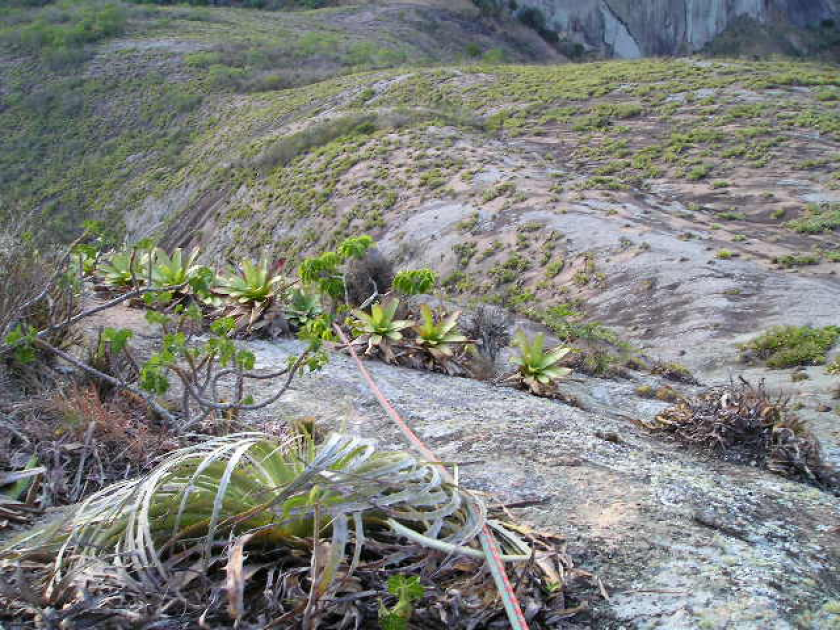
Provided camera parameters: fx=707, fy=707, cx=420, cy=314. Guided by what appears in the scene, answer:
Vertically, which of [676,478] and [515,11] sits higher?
[515,11]

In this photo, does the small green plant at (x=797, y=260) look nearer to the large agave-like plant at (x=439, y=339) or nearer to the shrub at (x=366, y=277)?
the shrub at (x=366, y=277)

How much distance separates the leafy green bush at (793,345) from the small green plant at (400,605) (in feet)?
23.9

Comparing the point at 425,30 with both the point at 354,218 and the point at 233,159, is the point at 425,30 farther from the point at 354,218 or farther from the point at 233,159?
the point at 354,218

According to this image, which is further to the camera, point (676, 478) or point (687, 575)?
point (676, 478)

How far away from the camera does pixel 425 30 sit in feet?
159

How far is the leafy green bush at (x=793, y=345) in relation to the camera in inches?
316

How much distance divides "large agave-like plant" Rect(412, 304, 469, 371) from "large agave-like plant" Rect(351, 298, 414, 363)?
0.14m

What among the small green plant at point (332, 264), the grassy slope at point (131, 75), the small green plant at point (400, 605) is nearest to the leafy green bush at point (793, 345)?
the small green plant at point (332, 264)

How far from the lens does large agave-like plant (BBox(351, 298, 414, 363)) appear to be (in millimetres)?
5954

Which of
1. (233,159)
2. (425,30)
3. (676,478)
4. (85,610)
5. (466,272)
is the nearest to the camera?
(85,610)

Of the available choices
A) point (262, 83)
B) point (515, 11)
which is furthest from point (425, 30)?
point (262, 83)

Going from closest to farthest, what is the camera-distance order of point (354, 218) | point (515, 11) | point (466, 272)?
point (466, 272) < point (354, 218) < point (515, 11)

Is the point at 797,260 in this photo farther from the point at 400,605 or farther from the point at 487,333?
the point at 400,605

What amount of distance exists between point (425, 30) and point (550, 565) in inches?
1986
